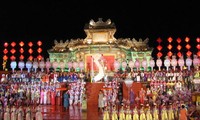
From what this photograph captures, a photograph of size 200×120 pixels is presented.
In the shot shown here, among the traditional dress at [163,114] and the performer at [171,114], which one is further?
the performer at [171,114]

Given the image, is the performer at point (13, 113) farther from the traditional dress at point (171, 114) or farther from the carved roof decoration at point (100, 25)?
the carved roof decoration at point (100, 25)

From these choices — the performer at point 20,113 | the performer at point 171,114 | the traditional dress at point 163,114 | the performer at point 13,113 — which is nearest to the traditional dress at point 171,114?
the performer at point 171,114

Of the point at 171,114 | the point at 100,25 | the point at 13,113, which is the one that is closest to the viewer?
the point at 13,113

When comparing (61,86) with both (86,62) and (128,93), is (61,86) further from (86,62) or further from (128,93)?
(86,62)

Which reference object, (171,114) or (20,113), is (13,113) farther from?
(171,114)

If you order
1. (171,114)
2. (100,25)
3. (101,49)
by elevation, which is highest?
(100,25)

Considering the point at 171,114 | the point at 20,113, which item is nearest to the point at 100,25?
the point at 171,114

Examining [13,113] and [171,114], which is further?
[171,114]

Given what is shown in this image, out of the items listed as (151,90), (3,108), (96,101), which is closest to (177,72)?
(151,90)

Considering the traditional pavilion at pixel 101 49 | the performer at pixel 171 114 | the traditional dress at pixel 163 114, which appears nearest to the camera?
the traditional dress at pixel 163 114

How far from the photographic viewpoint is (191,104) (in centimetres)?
1395

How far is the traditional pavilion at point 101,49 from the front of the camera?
24719 millimetres

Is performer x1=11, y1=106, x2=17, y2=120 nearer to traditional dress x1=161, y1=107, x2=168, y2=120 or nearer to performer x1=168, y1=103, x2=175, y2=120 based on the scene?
traditional dress x1=161, y1=107, x2=168, y2=120

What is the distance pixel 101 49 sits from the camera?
2481 cm
